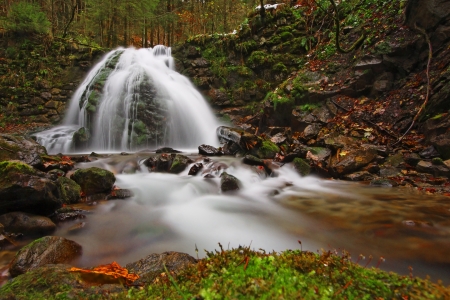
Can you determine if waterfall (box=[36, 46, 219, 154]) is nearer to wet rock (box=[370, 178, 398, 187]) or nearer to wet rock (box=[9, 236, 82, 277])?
wet rock (box=[370, 178, 398, 187])

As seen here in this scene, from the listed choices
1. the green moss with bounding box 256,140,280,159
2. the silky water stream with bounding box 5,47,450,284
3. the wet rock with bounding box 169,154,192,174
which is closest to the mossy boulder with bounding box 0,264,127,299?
the silky water stream with bounding box 5,47,450,284

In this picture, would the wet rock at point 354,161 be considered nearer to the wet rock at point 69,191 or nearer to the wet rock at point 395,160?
the wet rock at point 395,160

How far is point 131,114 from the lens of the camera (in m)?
12.1

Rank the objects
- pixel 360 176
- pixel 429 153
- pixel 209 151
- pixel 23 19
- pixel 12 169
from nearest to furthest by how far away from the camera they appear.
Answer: pixel 12 169, pixel 429 153, pixel 360 176, pixel 209 151, pixel 23 19

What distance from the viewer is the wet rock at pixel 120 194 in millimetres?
5375

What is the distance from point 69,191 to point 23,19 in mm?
16072

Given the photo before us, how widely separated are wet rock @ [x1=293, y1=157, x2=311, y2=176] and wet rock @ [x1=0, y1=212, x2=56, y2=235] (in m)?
6.17

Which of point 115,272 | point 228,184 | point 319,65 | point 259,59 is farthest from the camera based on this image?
point 259,59

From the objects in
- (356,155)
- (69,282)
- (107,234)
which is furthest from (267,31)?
(69,282)

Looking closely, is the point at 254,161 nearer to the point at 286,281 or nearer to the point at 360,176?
the point at 360,176

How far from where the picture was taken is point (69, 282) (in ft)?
6.00

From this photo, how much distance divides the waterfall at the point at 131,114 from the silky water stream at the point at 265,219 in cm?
386

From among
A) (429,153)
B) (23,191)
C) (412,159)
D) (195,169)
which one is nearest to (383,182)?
(412,159)

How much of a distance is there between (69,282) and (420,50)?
11.7 metres
